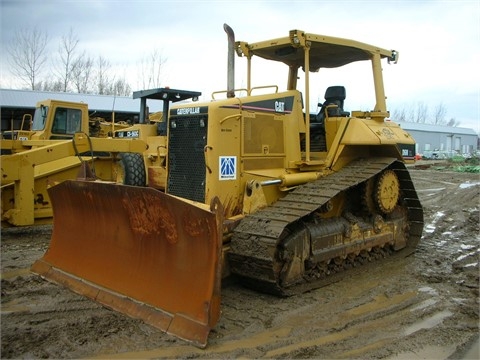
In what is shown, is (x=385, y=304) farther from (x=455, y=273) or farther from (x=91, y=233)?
(x=91, y=233)

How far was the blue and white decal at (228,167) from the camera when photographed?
207 inches

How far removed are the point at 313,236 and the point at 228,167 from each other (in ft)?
3.98

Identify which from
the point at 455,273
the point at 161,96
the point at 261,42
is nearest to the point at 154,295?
the point at 261,42

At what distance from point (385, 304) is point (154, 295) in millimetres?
2384

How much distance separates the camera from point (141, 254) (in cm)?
464

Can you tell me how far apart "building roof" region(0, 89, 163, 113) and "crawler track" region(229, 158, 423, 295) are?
713 inches

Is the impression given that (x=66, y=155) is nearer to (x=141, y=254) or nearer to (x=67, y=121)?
(x=141, y=254)

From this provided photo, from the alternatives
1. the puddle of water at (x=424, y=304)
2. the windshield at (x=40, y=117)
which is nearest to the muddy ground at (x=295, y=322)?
the puddle of water at (x=424, y=304)

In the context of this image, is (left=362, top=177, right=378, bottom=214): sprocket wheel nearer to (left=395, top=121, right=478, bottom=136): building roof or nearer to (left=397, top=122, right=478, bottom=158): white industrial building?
(left=397, top=122, right=478, bottom=158): white industrial building

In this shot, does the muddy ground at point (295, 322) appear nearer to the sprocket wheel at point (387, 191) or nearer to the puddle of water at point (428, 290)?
the puddle of water at point (428, 290)

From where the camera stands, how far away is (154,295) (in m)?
4.31

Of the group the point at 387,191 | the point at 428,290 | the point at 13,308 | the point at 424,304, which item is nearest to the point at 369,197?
the point at 387,191

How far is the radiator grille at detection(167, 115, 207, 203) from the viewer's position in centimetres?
536

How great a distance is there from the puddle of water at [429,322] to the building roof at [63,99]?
1991cm
